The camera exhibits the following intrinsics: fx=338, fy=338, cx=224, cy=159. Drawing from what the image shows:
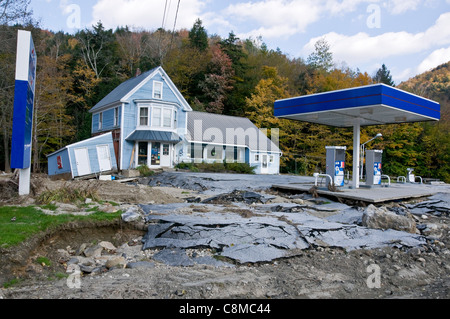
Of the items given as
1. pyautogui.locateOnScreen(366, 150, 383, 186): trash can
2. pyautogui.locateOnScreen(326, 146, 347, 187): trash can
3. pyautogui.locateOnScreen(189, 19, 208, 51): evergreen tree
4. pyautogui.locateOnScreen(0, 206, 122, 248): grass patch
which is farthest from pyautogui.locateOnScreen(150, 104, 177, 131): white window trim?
pyautogui.locateOnScreen(189, 19, 208, 51): evergreen tree

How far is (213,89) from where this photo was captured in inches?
1909

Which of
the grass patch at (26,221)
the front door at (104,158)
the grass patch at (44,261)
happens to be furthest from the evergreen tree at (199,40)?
the grass patch at (44,261)

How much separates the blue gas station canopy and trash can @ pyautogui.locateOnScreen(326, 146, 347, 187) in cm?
195

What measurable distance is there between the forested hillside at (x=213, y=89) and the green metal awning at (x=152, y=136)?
12.0 m

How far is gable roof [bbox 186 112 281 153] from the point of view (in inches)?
1298

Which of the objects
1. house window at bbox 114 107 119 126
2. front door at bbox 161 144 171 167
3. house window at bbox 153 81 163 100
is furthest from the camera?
house window at bbox 153 81 163 100

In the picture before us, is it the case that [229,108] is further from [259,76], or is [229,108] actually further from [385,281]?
[385,281]

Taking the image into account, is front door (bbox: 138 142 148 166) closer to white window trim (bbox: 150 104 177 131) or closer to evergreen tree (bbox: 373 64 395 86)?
white window trim (bbox: 150 104 177 131)

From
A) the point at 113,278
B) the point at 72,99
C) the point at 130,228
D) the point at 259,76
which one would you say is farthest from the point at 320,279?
the point at 259,76

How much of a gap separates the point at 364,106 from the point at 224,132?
69.2ft

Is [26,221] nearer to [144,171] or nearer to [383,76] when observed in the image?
[144,171]

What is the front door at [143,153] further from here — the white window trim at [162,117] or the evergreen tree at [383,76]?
the evergreen tree at [383,76]

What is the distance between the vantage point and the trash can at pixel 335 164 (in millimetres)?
16422
